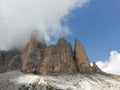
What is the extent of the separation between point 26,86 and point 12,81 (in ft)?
52.1

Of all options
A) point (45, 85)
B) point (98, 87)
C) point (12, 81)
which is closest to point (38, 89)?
point (45, 85)

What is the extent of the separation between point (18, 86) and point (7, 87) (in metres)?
6.38

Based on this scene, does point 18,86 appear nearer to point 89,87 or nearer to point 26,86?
point 26,86

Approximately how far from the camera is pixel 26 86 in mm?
185000

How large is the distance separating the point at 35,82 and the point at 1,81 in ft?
70.1

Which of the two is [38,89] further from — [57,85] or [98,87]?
[98,87]

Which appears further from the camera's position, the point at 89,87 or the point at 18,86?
the point at 89,87

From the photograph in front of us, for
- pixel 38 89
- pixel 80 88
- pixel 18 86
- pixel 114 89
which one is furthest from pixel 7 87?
pixel 114 89

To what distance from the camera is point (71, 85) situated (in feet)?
655

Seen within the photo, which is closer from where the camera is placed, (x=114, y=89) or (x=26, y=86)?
(x=26, y=86)

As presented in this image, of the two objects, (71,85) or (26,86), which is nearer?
(26,86)

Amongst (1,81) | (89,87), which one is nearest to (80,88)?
(89,87)

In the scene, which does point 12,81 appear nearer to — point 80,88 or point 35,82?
point 35,82

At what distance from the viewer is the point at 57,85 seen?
194 m
